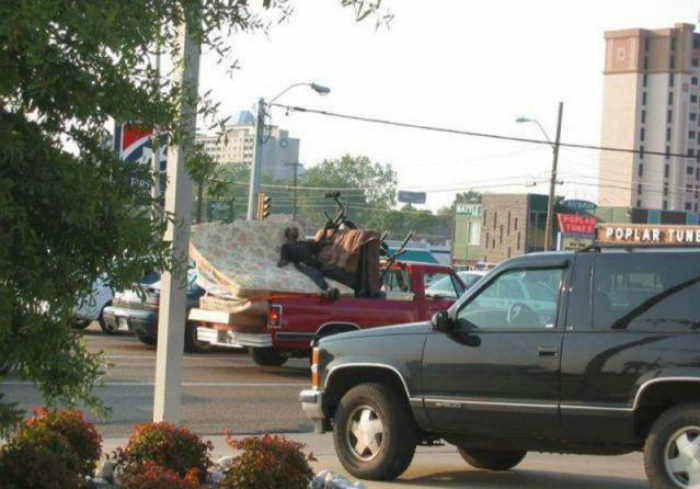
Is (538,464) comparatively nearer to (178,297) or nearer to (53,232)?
(178,297)

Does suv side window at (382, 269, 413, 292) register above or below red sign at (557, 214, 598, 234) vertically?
below

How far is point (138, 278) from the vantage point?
5098 mm

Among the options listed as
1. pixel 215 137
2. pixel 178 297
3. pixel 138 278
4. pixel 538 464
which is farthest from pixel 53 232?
pixel 538 464

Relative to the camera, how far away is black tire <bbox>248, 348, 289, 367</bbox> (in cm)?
1986

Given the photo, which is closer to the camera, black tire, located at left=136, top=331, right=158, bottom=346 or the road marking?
the road marking

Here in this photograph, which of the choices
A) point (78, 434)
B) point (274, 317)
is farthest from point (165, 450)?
point (274, 317)

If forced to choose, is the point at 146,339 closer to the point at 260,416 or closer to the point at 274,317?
the point at 274,317

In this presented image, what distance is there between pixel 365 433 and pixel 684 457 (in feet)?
8.95

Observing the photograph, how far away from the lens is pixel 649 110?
182 m

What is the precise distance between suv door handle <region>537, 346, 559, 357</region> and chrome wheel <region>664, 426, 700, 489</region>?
1.07 meters

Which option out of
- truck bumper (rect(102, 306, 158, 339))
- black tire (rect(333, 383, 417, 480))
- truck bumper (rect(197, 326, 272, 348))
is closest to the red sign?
truck bumper (rect(102, 306, 158, 339))

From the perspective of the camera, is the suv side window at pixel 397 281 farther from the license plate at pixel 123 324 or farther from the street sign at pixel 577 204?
the street sign at pixel 577 204

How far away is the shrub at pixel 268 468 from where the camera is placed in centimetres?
707

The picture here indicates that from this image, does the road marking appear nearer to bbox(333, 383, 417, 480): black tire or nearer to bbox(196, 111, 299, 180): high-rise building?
bbox(196, 111, 299, 180): high-rise building
